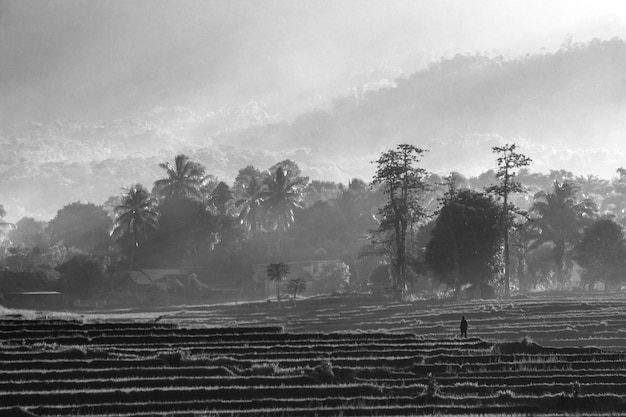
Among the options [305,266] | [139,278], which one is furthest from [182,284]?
[305,266]

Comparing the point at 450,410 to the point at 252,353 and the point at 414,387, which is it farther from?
the point at 252,353

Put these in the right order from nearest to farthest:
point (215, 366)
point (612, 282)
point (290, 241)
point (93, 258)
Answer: point (215, 366), point (612, 282), point (93, 258), point (290, 241)

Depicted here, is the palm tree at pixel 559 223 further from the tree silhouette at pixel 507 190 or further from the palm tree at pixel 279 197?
the palm tree at pixel 279 197

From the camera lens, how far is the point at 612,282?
329 feet

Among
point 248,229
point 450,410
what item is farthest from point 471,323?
point 248,229

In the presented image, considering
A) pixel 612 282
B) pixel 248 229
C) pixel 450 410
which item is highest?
pixel 248 229

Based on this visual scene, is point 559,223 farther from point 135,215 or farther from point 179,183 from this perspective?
point 179,183

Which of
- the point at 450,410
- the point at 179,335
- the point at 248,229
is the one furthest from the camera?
the point at 248,229

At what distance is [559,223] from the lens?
105188 millimetres

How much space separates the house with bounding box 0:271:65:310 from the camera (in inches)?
3683

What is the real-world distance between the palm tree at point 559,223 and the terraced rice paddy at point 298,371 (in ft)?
150

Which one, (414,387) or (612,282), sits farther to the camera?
(612,282)

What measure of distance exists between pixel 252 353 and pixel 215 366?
467 cm

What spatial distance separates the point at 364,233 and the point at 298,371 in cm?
10606
